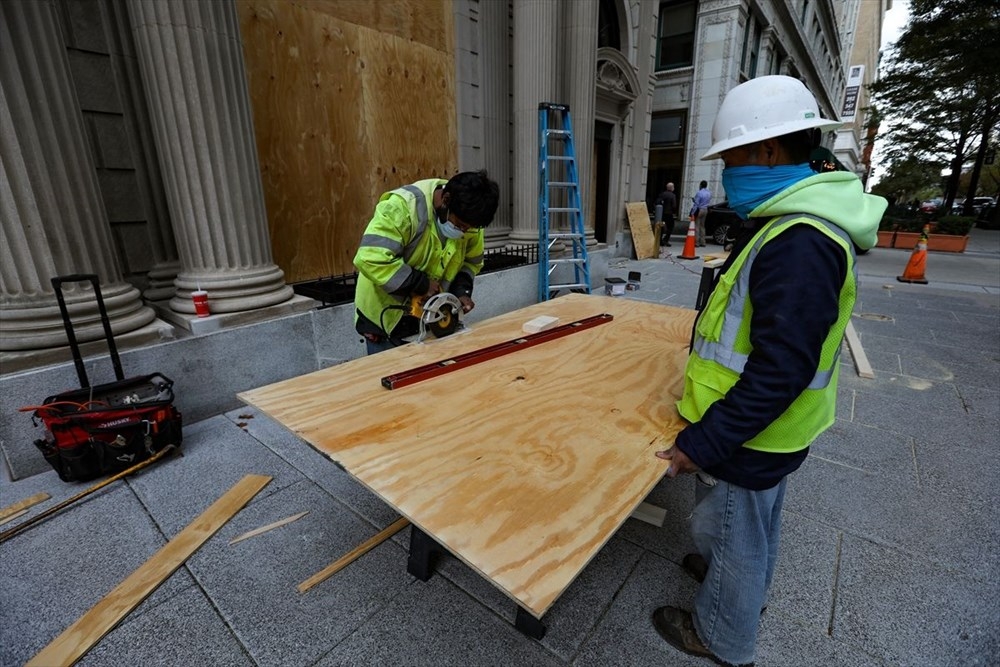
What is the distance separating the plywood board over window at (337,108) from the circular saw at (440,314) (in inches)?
118

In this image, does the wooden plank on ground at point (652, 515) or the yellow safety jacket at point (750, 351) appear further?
the wooden plank on ground at point (652, 515)

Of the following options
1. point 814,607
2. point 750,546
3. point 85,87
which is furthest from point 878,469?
point 85,87

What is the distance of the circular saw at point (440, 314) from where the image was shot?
263 centimetres

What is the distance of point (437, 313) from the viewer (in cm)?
269

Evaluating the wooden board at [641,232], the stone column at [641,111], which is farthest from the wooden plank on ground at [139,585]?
the wooden board at [641,232]

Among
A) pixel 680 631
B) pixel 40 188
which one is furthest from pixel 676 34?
pixel 680 631

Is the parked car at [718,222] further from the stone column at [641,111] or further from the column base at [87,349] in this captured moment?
the column base at [87,349]

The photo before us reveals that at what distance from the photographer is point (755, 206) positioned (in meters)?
1.39

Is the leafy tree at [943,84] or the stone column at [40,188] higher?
the leafy tree at [943,84]

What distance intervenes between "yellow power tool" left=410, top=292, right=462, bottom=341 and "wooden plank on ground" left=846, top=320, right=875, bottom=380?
382cm

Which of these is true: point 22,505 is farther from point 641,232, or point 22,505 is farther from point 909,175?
point 909,175

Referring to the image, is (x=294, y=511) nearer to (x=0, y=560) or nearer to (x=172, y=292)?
(x=0, y=560)

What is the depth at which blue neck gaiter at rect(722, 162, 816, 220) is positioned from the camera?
53.1 inches

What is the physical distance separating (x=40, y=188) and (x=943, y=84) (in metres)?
25.2
